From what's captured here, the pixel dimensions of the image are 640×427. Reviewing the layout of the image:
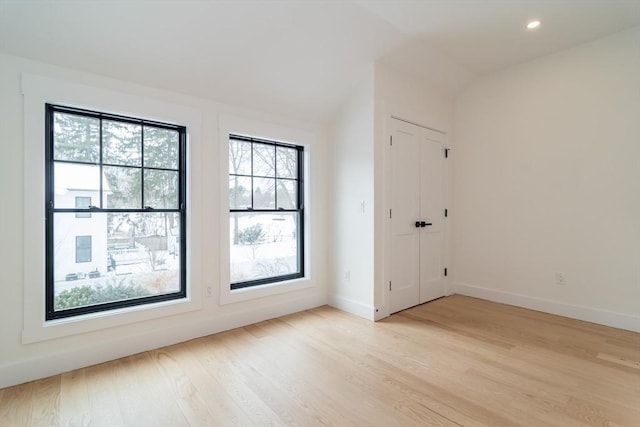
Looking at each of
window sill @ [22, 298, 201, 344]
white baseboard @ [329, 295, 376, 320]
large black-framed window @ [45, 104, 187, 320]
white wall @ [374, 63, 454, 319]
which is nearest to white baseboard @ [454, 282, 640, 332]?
white wall @ [374, 63, 454, 319]

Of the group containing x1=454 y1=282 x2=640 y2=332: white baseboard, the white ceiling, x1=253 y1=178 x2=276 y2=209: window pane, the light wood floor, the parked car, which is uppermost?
the white ceiling

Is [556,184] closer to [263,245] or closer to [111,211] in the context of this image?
[263,245]

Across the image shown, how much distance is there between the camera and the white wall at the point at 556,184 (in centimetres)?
302

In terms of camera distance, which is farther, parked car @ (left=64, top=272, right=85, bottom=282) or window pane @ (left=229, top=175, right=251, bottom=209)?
window pane @ (left=229, top=175, right=251, bottom=209)

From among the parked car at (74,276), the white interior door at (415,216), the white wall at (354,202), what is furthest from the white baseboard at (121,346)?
the white interior door at (415,216)

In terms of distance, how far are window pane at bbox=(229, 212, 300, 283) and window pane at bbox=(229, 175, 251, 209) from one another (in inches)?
3.8

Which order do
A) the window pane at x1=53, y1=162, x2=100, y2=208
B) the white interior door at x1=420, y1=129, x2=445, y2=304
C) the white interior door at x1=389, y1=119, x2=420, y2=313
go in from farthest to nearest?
the white interior door at x1=420, y1=129, x2=445, y2=304
the white interior door at x1=389, y1=119, x2=420, y2=313
the window pane at x1=53, y1=162, x2=100, y2=208

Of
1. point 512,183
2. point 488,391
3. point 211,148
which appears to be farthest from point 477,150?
point 211,148

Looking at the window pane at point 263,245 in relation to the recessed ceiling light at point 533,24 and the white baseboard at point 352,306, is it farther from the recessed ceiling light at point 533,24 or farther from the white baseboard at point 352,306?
the recessed ceiling light at point 533,24

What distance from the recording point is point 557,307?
3.41m

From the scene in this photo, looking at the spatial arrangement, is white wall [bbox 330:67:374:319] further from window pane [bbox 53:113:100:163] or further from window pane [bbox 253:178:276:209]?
window pane [bbox 53:113:100:163]

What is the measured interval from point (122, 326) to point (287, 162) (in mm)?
2226

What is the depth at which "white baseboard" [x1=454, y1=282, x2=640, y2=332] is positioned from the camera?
9.80 feet

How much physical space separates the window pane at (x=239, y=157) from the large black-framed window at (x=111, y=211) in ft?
1.54
